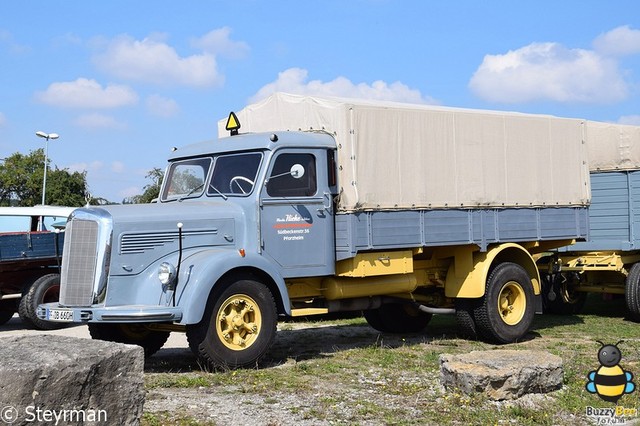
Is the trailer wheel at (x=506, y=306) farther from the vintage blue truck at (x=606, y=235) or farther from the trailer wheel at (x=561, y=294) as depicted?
the trailer wheel at (x=561, y=294)

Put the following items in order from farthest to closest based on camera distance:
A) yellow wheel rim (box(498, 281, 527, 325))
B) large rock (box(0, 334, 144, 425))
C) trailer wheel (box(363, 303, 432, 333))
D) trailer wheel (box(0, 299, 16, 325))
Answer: trailer wheel (box(0, 299, 16, 325))
trailer wheel (box(363, 303, 432, 333))
yellow wheel rim (box(498, 281, 527, 325))
large rock (box(0, 334, 144, 425))

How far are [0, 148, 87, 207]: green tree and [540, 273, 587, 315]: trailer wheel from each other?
1320 inches

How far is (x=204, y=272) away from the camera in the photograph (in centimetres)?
831

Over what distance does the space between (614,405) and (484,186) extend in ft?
14.9

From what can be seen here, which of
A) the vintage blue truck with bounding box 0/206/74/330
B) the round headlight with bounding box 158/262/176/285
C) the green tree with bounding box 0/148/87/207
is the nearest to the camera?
the round headlight with bounding box 158/262/176/285

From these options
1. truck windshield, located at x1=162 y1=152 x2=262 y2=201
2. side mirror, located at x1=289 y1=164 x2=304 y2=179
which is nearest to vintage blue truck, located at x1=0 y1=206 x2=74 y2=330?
truck windshield, located at x1=162 y1=152 x2=262 y2=201

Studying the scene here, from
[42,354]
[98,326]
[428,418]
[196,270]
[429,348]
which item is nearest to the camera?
[42,354]

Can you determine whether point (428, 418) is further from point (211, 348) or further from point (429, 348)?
point (429, 348)

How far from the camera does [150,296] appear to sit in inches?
332

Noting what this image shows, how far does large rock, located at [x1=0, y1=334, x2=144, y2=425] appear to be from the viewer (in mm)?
4727

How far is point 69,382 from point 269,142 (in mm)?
4925

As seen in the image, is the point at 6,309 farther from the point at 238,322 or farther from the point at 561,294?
the point at 561,294

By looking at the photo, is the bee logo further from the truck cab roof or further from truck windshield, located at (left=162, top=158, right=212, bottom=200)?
truck windshield, located at (left=162, top=158, right=212, bottom=200)

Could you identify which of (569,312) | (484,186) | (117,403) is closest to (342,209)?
(484,186)
